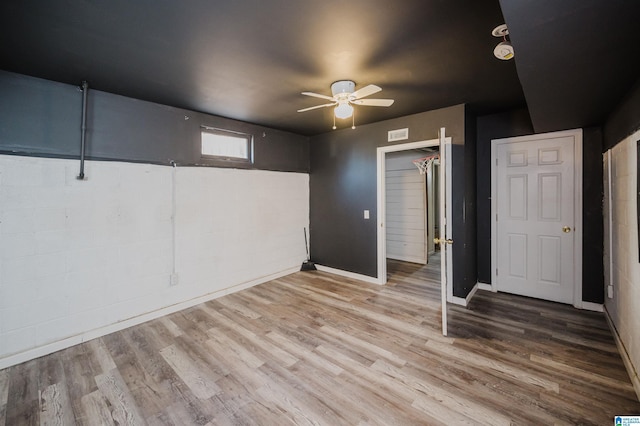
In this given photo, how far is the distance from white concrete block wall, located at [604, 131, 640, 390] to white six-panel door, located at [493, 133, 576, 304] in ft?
1.81

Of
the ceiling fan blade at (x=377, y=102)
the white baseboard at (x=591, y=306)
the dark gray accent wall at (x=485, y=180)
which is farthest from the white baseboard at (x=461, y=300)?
the ceiling fan blade at (x=377, y=102)

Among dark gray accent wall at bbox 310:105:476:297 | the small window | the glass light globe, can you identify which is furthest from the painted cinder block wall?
the glass light globe

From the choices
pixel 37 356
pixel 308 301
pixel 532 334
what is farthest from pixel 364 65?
pixel 37 356

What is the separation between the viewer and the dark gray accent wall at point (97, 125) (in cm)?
236

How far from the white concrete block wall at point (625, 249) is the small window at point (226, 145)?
416 centimetres

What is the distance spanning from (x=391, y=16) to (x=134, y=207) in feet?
10.3

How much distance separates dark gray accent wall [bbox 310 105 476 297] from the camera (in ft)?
11.1

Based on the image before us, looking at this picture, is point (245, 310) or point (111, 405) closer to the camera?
point (111, 405)

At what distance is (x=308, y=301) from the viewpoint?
3584 mm

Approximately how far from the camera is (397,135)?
390 cm

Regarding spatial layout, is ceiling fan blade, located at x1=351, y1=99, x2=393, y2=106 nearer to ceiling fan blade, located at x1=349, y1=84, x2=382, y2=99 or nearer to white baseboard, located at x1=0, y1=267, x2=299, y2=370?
ceiling fan blade, located at x1=349, y1=84, x2=382, y2=99

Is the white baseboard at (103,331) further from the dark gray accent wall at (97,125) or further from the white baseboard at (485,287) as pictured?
the white baseboard at (485,287)

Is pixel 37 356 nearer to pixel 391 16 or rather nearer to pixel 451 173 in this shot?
pixel 391 16

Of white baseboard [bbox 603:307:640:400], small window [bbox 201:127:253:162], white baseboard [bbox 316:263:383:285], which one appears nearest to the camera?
white baseboard [bbox 603:307:640:400]
